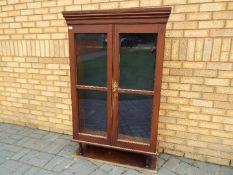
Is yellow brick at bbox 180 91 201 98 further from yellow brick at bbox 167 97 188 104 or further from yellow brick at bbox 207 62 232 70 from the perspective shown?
yellow brick at bbox 207 62 232 70

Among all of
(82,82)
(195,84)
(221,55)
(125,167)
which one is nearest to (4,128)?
(82,82)

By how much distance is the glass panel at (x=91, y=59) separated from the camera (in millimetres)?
2768

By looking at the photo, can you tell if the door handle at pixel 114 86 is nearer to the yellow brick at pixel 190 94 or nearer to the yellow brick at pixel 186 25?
the yellow brick at pixel 190 94

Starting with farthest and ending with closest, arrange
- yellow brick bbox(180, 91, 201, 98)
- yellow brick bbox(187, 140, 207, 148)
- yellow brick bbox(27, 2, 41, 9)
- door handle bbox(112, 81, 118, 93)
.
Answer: yellow brick bbox(27, 2, 41, 9)
yellow brick bbox(187, 140, 207, 148)
yellow brick bbox(180, 91, 201, 98)
door handle bbox(112, 81, 118, 93)

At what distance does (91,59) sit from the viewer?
2.92m

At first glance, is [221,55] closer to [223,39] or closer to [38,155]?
[223,39]

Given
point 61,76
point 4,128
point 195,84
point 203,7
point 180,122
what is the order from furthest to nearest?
point 4,128, point 61,76, point 180,122, point 195,84, point 203,7

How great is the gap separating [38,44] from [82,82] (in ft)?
4.22

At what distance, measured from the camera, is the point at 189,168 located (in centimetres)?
298

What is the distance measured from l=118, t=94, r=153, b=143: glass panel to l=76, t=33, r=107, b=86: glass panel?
39cm

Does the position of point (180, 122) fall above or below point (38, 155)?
above

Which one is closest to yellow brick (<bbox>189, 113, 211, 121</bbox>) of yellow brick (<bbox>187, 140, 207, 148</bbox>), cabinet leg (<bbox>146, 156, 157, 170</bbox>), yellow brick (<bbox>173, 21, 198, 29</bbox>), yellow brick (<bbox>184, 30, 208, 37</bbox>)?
yellow brick (<bbox>187, 140, 207, 148</bbox>)

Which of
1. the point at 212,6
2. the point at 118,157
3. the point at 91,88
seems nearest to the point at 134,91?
the point at 91,88

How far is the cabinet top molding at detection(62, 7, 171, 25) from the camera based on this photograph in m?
2.39
